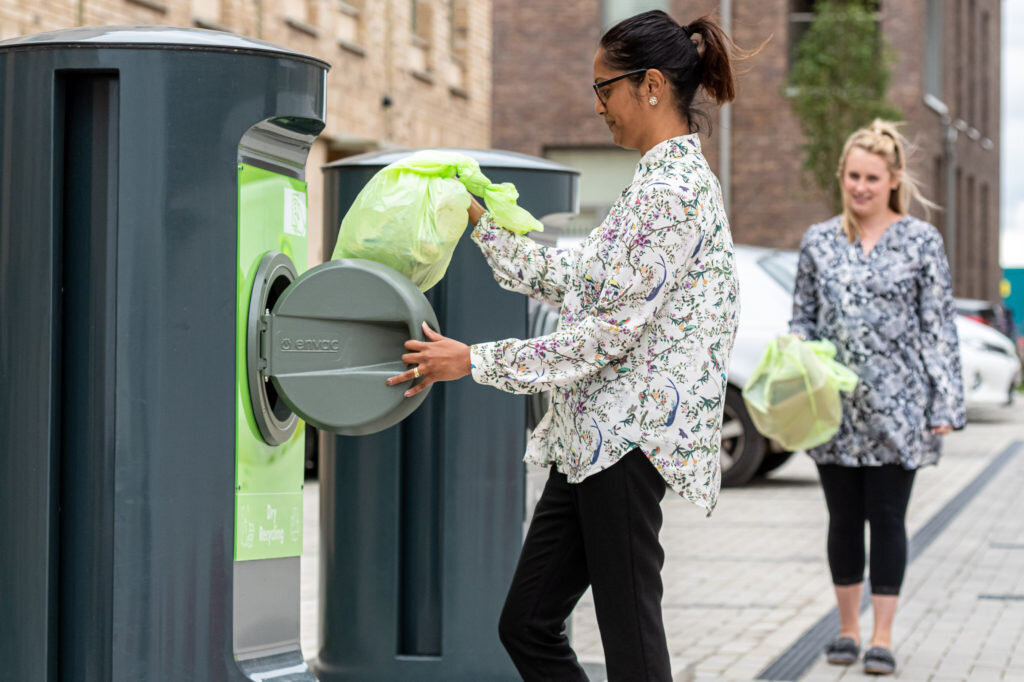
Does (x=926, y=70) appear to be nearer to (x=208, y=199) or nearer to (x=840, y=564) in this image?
(x=840, y=564)

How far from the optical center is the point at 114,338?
10.5 ft

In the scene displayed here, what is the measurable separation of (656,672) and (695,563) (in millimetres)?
4904

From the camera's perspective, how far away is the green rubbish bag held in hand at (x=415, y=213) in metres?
3.40

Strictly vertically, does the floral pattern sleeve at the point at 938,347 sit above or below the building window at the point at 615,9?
below

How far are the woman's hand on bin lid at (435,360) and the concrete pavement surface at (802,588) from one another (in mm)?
1338

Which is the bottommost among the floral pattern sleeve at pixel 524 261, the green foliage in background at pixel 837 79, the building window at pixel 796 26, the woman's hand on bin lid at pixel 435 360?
the woman's hand on bin lid at pixel 435 360

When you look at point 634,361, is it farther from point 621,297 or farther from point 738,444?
point 738,444

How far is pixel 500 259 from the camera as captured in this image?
356 cm

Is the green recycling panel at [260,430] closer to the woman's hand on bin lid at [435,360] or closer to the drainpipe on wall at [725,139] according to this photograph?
the woman's hand on bin lid at [435,360]

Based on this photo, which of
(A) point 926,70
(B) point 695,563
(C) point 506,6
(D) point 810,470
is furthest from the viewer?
(A) point 926,70

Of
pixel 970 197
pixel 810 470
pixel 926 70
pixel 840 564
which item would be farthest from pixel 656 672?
pixel 970 197

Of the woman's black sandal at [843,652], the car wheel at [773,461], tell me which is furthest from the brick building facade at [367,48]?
the woman's black sandal at [843,652]

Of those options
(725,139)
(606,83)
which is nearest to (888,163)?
(606,83)

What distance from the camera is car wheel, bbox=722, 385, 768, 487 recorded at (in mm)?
10797
